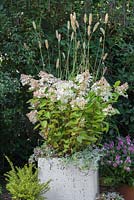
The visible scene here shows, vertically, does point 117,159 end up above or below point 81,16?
below

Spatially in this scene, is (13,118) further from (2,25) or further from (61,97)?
(61,97)

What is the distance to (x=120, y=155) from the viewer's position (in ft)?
11.9

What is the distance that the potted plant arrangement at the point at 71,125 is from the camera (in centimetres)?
318

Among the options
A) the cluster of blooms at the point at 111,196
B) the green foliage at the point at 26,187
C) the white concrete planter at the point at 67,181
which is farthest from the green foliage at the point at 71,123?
the cluster of blooms at the point at 111,196

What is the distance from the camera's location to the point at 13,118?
4.22 metres

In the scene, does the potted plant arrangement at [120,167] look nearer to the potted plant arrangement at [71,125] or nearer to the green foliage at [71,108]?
the potted plant arrangement at [71,125]

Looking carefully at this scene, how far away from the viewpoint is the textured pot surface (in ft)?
12.1

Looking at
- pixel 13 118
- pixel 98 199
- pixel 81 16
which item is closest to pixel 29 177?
pixel 98 199

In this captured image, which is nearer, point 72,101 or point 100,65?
point 72,101

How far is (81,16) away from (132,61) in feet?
2.27

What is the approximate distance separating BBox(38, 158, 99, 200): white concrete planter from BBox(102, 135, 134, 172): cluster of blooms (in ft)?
0.92

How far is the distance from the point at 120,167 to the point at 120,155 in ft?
0.43

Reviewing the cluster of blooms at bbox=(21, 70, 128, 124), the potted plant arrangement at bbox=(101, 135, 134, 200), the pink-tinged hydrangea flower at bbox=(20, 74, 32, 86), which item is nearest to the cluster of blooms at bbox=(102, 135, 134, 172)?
the potted plant arrangement at bbox=(101, 135, 134, 200)

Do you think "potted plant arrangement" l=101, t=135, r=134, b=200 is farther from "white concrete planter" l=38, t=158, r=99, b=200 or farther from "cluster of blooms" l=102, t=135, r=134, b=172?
"white concrete planter" l=38, t=158, r=99, b=200
